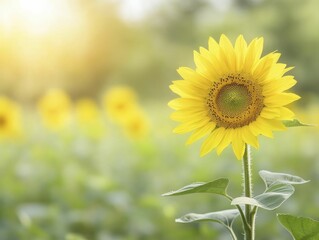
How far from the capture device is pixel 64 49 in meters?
16.7

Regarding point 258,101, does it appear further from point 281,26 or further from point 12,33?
point 281,26

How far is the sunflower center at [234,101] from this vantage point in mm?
1315

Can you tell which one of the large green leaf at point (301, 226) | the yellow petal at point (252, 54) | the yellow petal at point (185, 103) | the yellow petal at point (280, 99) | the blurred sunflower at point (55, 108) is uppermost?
the blurred sunflower at point (55, 108)

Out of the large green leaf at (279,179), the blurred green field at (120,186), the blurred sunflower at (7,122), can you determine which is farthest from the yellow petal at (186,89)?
the blurred sunflower at (7,122)

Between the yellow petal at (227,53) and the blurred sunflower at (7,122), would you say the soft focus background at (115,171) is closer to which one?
the blurred sunflower at (7,122)

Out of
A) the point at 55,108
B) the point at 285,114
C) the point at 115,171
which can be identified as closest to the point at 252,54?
the point at 285,114

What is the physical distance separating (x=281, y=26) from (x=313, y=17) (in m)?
0.83

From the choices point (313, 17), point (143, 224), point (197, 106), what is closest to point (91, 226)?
point (143, 224)

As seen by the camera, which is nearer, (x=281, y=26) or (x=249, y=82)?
(x=249, y=82)

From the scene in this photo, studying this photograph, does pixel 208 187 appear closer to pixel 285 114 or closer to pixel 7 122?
pixel 285 114

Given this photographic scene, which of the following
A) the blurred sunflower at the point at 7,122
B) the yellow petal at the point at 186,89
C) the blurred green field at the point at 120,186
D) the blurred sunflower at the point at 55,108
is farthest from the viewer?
the blurred sunflower at the point at 55,108

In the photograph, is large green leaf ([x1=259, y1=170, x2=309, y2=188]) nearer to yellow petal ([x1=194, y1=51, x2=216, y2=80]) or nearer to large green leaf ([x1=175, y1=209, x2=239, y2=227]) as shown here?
large green leaf ([x1=175, y1=209, x2=239, y2=227])

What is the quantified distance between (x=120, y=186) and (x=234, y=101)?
262cm

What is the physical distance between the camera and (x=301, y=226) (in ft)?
4.40
